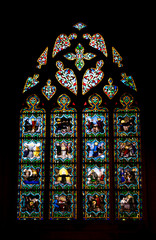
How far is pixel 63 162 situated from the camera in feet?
29.8

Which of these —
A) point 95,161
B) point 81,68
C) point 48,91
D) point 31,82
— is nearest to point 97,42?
point 81,68

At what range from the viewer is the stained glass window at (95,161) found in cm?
881

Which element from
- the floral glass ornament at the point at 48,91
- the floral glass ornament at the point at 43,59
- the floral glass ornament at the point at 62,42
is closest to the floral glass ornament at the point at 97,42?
the floral glass ornament at the point at 62,42

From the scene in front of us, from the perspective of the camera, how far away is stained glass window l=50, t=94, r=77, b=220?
8.84m

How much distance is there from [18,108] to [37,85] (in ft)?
1.93

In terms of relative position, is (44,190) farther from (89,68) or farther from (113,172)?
(89,68)

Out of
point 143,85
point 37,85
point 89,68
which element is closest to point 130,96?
point 143,85

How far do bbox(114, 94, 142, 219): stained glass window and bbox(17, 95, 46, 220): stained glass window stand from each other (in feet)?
4.36

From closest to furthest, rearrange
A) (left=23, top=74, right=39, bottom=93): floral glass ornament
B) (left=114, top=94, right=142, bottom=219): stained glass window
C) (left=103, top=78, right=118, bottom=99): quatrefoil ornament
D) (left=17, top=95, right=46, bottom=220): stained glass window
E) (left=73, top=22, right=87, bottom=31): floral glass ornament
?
(left=114, top=94, right=142, bottom=219): stained glass window < (left=17, top=95, right=46, bottom=220): stained glass window < (left=103, top=78, right=118, bottom=99): quatrefoil ornament < (left=23, top=74, right=39, bottom=93): floral glass ornament < (left=73, top=22, right=87, bottom=31): floral glass ornament

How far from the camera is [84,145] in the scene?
30.0ft

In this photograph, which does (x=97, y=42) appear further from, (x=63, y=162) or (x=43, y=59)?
(x=63, y=162)

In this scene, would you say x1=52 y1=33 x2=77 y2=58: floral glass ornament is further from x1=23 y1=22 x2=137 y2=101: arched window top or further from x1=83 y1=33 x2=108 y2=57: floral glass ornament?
x1=83 y1=33 x2=108 y2=57: floral glass ornament

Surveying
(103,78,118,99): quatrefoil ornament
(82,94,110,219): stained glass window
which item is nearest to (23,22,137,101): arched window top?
(103,78,118,99): quatrefoil ornament

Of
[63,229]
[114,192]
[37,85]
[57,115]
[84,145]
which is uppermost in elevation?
[37,85]
